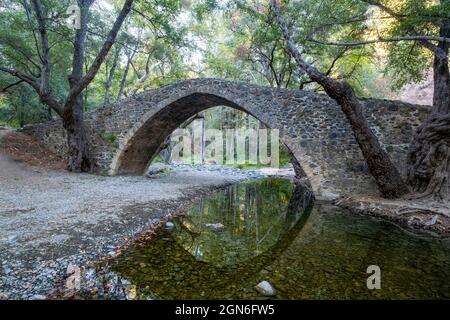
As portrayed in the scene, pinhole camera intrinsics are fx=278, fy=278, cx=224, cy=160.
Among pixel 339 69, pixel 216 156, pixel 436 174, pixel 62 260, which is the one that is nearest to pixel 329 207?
pixel 436 174

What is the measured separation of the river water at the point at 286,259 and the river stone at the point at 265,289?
2.3 inches

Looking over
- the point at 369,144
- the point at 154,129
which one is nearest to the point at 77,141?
the point at 154,129

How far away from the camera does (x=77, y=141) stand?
11.2 m

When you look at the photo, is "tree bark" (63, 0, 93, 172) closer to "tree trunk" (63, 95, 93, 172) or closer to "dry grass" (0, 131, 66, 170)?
"tree trunk" (63, 95, 93, 172)

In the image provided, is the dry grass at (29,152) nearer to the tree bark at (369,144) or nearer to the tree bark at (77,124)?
the tree bark at (77,124)

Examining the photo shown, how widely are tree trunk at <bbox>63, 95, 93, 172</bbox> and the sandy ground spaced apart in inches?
60.7

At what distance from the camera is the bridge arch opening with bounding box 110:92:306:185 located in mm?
10820

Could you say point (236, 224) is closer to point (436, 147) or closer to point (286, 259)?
point (286, 259)

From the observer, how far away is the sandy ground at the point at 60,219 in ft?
10.9

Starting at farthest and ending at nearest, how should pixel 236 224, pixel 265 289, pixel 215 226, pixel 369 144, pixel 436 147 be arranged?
1. pixel 369 144
2. pixel 436 147
3. pixel 236 224
4. pixel 215 226
5. pixel 265 289

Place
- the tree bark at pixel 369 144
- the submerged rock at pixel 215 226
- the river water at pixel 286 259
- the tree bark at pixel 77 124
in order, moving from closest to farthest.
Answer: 1. the river water at pixel 286 259
2. the submerged rock at pixel 215 226
3. the tree bark at pixel 369 144
4. the tree bark at pixel 77 124

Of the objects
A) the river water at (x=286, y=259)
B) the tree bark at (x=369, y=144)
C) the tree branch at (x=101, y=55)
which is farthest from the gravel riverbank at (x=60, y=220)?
the tree bark at (x=369, y=144)

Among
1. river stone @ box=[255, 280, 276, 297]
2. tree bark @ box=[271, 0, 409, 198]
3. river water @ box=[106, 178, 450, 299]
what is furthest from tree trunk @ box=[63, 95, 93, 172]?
river stone @ box=[255, 280, 276, 297]

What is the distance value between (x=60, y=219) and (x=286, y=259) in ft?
13.5
